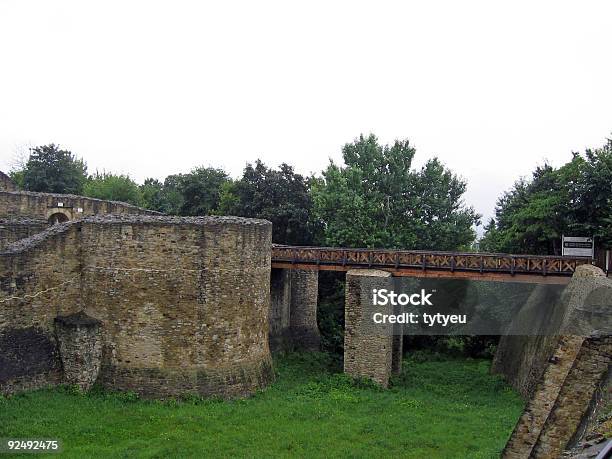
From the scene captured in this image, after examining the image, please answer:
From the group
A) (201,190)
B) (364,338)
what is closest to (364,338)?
(364,338)

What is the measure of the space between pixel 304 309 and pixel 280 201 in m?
6.29

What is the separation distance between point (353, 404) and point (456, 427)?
256cm

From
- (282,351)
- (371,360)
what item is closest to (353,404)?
(371,360)

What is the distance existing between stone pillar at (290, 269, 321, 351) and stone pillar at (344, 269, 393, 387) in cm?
514

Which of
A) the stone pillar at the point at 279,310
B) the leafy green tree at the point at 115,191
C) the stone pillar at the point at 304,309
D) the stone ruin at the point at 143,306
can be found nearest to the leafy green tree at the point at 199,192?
the leafy green tree at the point at 115,191

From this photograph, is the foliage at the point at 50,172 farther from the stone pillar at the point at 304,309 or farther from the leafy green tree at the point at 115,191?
the stone pillar at the point at 304,309

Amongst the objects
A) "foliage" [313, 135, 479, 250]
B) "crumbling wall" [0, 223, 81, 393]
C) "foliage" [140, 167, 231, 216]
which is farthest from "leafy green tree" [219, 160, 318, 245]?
"crumbling wall" [0, 223, 81, 393]

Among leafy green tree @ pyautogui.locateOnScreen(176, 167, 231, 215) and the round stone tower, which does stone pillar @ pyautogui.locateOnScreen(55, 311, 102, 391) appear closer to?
the round stone tower

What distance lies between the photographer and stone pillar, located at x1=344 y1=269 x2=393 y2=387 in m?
16.4

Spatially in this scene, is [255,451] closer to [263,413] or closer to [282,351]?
[263,413]

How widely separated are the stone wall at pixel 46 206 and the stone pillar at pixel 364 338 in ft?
38.9

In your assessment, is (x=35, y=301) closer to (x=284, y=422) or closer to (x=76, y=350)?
(x=76, y=350)

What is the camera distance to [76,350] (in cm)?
1397

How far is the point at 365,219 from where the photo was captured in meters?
23.5
